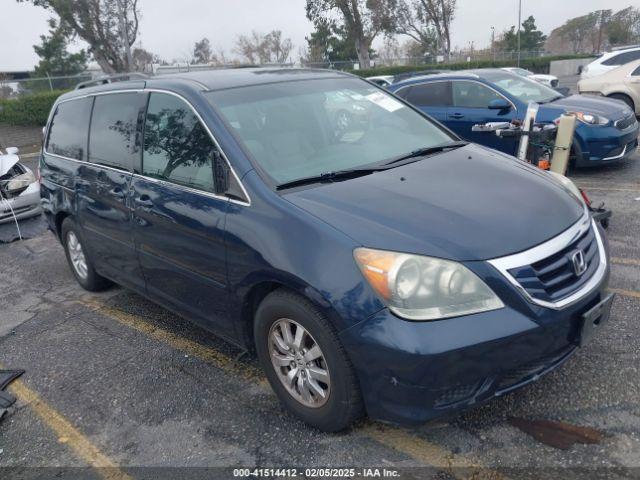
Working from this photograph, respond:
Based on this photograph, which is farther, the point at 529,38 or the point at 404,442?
the point at 529,38

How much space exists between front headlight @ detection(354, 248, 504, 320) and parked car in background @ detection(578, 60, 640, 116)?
11.5 m

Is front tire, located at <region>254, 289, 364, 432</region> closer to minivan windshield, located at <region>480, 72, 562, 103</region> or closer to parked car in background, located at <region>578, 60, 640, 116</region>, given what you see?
minivan windshield, located at <region>480, 72, 562, 103</region>

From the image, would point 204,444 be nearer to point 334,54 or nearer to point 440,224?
point 440,224

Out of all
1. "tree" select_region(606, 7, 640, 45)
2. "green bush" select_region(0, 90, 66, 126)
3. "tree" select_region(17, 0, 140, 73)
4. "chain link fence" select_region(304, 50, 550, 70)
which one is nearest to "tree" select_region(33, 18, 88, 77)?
"tree" select_region(17, 0, 140, 73)

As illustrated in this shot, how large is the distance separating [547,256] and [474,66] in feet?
130

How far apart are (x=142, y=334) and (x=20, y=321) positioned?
1.35m

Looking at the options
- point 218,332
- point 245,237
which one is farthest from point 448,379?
point 218,332

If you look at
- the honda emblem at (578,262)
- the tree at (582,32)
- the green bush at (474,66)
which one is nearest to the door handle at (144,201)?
the honda emblem at (578,262)

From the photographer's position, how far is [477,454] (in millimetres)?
2547

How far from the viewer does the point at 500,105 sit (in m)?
7.77

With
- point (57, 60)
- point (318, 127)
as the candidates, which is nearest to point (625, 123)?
point (318, 127)

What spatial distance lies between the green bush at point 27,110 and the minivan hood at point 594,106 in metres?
17.4

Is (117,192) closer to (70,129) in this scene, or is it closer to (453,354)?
(70,129)

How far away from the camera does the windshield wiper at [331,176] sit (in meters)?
2.90
